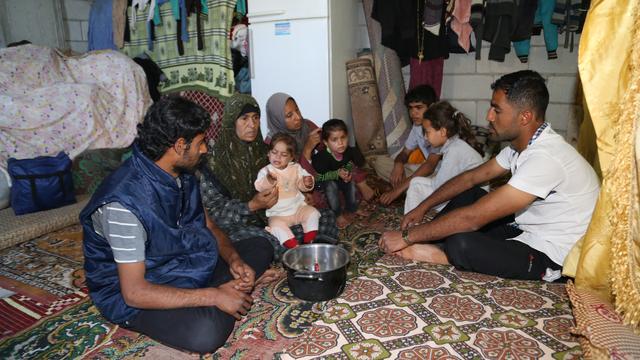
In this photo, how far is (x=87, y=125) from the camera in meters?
4.02

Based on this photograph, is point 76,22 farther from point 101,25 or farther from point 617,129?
point 617,129

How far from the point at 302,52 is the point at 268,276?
2.35 meters

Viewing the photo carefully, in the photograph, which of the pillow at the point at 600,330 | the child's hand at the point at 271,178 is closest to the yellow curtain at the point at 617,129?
the pillow at the point at 600,330

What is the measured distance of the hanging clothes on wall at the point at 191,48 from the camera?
177 inches

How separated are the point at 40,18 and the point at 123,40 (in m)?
1.03

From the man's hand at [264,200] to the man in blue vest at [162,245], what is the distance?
0.65 m

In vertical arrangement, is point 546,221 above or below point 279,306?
above

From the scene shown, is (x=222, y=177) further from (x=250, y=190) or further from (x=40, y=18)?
(x=40, y=18)

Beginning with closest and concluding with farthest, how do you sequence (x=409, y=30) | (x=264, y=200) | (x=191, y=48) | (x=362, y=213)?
(x=264, y=200) < (x=362, y=213) < (x=409, y=30) < (x=191, y=48)

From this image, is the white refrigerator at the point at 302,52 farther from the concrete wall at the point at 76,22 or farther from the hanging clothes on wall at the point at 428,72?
the concrete wall at the point at 76,22

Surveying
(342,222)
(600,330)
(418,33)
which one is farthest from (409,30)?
(600,330)

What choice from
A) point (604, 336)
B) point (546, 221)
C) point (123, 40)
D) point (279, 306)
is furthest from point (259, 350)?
point (123, 40)

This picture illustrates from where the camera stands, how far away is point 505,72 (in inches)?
174

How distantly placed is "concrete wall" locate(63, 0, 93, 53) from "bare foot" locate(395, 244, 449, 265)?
5111 mm
